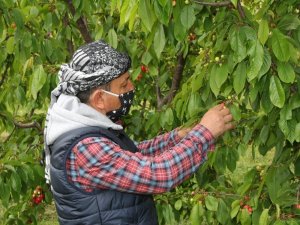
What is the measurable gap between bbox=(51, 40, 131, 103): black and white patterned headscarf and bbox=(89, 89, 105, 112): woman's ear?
1.7 inches

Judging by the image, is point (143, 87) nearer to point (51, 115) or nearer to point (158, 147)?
point (158, 147)

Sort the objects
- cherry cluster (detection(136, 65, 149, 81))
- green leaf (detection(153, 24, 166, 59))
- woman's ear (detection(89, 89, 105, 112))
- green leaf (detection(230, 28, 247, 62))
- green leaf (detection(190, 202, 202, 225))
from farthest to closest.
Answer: cherry cluster (detection(136, 65, 149, 81)), green leaf (detection(190, 202, 202, 225)), woman's ear (detection(89, 89, 105, 112)), green leaf (detection(153, 24, 166, 59)), green leaf (detection(230, 28, 247, 62))

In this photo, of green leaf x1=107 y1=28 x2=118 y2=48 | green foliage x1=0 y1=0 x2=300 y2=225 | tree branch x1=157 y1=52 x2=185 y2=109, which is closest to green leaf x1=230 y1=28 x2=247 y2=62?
green foliage x1=0 y1=0 x2=300 y2=225

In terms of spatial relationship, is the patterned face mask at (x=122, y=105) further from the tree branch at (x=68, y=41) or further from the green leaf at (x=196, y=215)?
the tree branch at (x=68, y=41)

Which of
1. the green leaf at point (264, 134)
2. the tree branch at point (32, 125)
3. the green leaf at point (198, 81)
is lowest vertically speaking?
the tree branch at point (32, 125)

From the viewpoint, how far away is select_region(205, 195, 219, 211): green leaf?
3170 mm

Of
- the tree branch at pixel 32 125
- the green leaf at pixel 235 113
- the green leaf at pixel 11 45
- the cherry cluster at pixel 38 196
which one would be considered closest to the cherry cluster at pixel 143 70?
the tree branch at pixel 32 125

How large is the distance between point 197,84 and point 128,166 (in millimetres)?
561

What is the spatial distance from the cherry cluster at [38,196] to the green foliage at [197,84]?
0.05 meters

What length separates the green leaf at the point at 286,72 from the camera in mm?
2408

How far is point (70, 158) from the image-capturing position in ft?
8.87

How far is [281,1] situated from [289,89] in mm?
440

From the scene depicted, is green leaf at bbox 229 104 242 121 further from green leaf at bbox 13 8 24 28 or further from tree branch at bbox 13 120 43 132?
tree branch at bbox 13 120 43 132

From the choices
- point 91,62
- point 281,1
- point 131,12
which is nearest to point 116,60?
point 91,62
